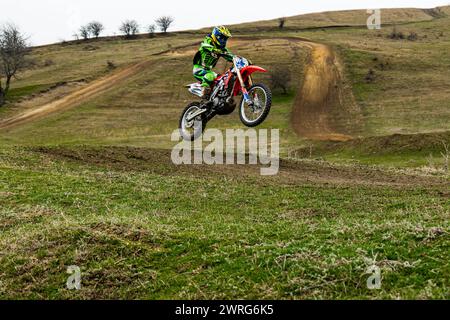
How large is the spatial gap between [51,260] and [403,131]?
47006 millimetres

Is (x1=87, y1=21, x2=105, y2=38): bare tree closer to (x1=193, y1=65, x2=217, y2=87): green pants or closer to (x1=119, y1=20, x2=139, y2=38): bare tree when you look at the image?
(x1=119, y1=20, x2=139, y2=38): bare tree

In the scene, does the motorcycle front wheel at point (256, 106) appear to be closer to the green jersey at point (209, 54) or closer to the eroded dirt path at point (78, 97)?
the green jersey at point (209, 54)

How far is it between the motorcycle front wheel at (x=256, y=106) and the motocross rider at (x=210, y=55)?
4.66 feet

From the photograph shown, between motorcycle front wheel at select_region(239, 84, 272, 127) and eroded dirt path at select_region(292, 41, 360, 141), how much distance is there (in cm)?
3423

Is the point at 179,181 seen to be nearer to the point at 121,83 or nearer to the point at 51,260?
the point at 51,260

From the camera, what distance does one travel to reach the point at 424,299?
697cm

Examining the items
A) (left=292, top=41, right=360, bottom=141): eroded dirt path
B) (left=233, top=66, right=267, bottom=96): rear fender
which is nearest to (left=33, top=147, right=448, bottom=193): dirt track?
(left=233, top=66, right=267, bottom=96): rear fender

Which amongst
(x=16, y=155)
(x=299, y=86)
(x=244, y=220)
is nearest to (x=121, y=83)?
(x=299, y=86)

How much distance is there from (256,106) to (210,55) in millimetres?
2657

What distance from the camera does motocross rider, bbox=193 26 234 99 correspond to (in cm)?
1630

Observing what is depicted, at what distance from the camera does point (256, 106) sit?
15.7m

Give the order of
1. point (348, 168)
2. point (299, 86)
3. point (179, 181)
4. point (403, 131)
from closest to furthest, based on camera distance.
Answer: point (179, 181), point (348, 168), point (403, 131), point (299, 86)

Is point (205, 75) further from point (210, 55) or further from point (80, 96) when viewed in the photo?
point (80, 96)

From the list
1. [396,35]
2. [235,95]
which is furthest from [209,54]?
[396,35]
